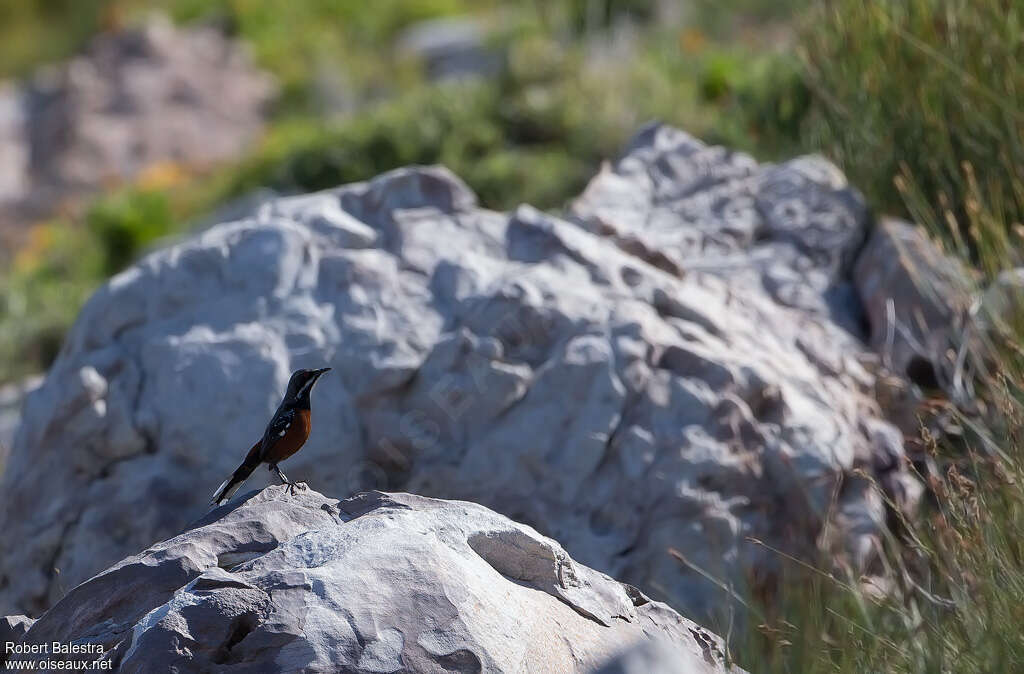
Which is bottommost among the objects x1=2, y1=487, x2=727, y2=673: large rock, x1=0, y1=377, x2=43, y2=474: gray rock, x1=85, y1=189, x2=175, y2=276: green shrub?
x1=85, y1=189, x2=175, y2=276: green shrub

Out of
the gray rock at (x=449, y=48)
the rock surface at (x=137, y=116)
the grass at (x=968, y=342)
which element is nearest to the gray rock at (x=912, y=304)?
the grass at (x=968, y=342)

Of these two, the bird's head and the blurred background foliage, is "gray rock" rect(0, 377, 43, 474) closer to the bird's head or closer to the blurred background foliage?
the blurred background foliage

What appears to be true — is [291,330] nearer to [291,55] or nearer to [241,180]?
[241,180]

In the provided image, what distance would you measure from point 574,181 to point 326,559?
660 cm

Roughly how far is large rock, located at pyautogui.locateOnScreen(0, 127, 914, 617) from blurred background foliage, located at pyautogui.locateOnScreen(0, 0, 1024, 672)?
22.2 inches

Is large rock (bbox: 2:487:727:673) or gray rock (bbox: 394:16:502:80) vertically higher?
large rock (bbox: 2:487:727:673)

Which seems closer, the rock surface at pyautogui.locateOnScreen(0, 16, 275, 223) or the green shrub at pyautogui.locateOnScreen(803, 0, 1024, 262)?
the green shrub at pyautogui.locateOnScreen(803, 0, 1024, 262)

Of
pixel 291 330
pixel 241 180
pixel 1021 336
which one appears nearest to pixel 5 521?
pixel 291 330

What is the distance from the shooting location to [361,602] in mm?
2586

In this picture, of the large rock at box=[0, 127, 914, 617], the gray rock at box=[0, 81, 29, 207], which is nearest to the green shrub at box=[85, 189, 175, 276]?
the gray rock at box=[0, 81, 29, 207]

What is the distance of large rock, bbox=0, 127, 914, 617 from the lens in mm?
4461

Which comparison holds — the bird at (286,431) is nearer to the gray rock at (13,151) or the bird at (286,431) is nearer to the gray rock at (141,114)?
the gray rock at (141,114)

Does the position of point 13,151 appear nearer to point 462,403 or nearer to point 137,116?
point 137,116

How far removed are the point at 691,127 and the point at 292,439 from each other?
6050 mm
